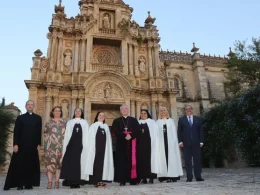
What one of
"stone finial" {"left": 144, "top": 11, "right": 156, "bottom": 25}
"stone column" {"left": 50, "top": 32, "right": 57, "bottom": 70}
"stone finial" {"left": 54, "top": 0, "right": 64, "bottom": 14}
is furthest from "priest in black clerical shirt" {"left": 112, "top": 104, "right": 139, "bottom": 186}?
"stone finial" {"left": 144, "top": 11, "right": 156, "bottom": 25}

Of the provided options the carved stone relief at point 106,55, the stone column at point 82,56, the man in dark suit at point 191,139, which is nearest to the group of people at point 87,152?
the man in dark suit at point 191,139

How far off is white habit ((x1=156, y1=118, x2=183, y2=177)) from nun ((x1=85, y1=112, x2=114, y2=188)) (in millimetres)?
1607

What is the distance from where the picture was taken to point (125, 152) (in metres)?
6.18

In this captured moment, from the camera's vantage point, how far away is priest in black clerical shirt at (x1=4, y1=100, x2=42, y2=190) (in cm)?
556

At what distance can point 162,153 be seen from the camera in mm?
6996

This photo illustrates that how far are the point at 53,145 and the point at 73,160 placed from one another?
23.8 inches

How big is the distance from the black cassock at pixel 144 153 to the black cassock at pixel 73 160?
150 cm

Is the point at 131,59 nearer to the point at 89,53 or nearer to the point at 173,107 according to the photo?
the point at 89,53

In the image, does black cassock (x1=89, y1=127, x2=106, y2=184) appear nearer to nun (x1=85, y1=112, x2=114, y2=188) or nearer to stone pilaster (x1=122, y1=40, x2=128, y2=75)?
nun (x1=85, y1=112, x2=114, y2=188)

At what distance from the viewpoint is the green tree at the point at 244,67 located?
17.6 metres

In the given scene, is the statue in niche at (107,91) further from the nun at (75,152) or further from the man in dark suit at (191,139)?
the nun at (75,152)

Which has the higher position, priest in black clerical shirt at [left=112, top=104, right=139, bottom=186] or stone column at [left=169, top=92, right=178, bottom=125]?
stone column at [left=169, top=92, right=178, bottom=125]

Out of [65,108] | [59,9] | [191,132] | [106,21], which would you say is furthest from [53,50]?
[191,132]

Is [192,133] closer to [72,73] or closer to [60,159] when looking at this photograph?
[60,159]
